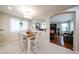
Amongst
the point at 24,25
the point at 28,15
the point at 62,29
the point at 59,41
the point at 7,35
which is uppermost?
the point at 28,15

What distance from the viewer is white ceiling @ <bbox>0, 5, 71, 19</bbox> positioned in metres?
1.97

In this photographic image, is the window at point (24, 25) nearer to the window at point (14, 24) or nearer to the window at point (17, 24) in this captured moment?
the window at point (17, 24)

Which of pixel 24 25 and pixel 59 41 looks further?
pixel 59 41

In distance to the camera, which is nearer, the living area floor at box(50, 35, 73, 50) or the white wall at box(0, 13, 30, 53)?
the white wall at box(0, 13, 30, 53)

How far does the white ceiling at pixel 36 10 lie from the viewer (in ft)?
6.45

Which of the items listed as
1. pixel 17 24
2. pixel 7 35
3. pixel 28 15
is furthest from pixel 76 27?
pixel 7 35

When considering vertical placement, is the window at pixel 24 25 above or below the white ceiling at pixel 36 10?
below

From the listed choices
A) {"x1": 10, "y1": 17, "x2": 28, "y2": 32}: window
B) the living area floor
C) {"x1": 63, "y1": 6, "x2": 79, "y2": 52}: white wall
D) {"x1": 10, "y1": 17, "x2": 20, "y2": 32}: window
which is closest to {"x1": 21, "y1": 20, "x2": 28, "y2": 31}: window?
{"x1": 10, "y1": 17, "x2": 28, "y2": 32}: window

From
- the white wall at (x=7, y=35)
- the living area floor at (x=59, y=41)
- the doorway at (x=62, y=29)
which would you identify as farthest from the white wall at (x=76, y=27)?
the white wall at (x=7, y=35)

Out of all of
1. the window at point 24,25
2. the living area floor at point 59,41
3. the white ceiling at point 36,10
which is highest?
the white ceiling at point 36,10

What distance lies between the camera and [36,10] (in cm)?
206

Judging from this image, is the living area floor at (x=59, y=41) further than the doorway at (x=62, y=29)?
Yes

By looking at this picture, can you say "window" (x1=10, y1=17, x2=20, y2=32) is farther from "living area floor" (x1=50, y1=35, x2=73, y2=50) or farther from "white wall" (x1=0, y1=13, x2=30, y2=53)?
"living area floor" (x1=50, y1=35, x2=73, y2=50)

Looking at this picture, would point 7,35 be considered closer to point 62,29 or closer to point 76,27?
point 62,29
